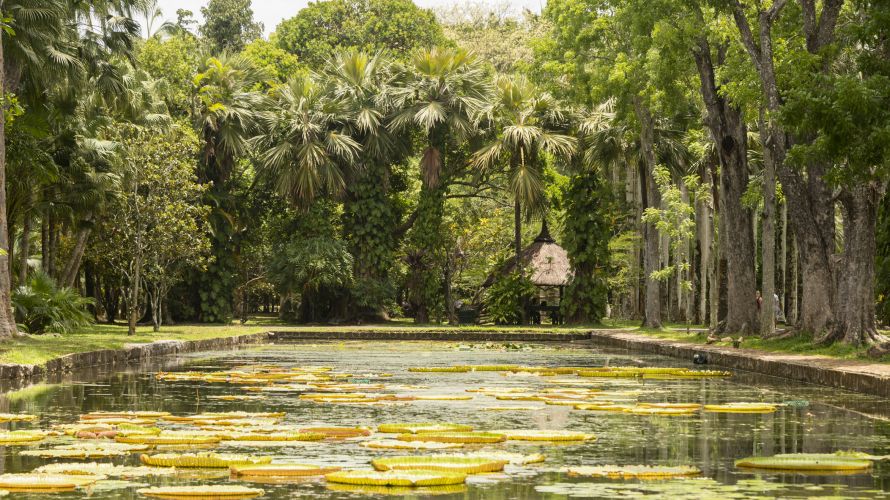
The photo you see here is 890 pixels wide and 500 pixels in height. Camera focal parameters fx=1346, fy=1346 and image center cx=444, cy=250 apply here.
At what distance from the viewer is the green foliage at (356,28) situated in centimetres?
6850

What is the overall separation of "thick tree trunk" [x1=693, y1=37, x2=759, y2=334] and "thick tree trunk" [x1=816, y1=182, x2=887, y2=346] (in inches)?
300

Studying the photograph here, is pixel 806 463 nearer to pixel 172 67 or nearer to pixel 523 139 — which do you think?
pixel 523 139

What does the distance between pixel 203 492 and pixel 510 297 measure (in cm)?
3905

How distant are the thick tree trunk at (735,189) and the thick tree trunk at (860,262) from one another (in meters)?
7.62

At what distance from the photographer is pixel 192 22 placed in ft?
251

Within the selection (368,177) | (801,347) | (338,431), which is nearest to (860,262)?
(801,347)

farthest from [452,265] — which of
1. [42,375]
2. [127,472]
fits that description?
[127,472]

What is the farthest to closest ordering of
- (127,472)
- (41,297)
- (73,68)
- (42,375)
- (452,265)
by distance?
(452,265) < (41,297) < (73,68) < (42,375) < (127,472)

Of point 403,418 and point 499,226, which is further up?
point 499,226

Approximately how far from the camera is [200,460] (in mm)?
8477

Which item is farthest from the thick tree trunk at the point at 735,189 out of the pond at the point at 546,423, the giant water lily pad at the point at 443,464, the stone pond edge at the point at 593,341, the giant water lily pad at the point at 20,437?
the giant water lily pad at the point at 443,464

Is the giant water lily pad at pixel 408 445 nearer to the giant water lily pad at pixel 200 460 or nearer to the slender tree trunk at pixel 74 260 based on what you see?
the giant water lily pad at pixel 200 460

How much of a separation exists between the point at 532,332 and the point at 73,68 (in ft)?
52.7

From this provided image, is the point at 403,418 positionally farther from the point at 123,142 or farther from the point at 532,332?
the point at 532,332
